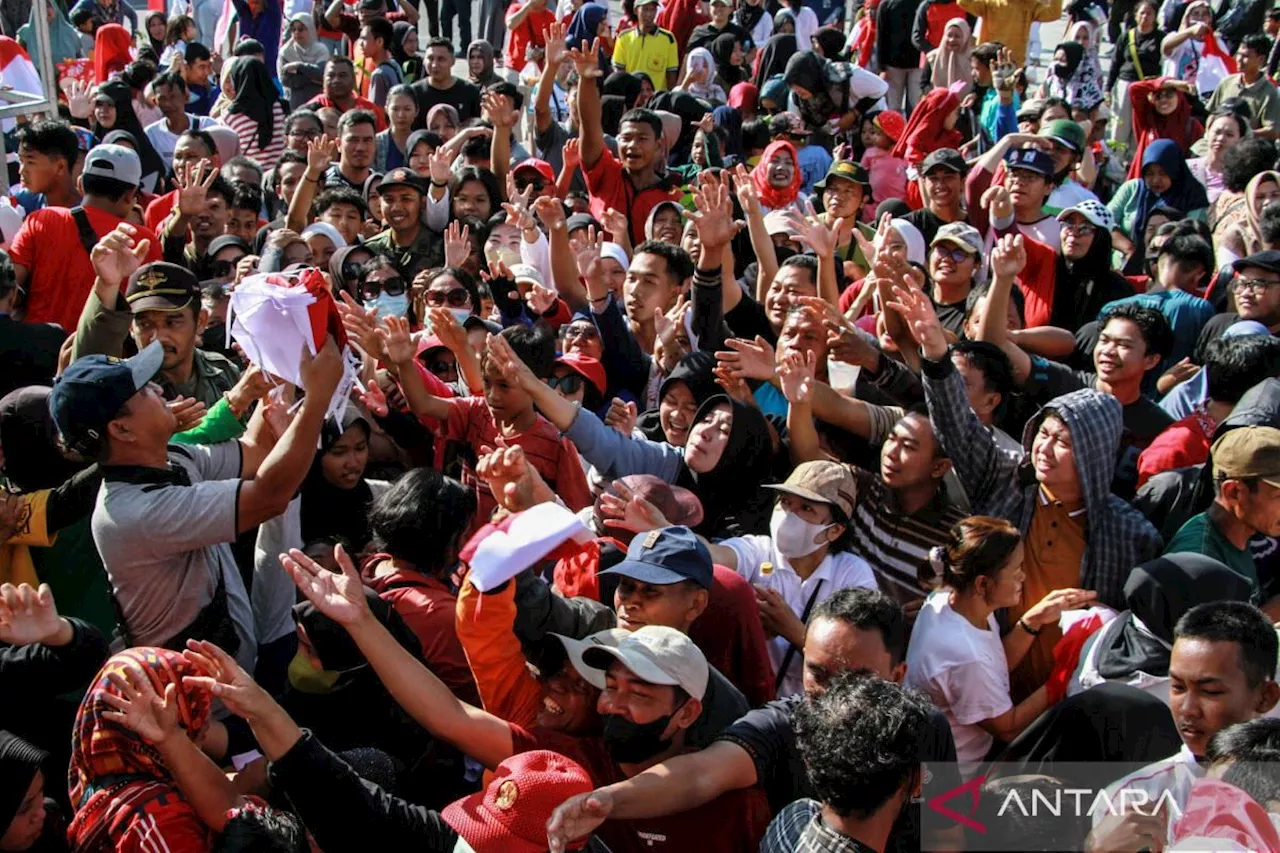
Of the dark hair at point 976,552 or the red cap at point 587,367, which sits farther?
the red cap at point 587,367

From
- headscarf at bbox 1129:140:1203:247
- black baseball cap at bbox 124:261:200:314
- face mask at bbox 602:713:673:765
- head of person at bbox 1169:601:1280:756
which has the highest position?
black baseball cap at bbox 124:261:200:314

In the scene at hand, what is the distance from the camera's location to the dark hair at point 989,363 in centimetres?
477

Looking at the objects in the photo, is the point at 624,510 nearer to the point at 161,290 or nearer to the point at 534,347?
the point at 534,347

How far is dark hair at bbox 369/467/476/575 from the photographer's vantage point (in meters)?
3.55

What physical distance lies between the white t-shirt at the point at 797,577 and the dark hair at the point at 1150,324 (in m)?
1.55

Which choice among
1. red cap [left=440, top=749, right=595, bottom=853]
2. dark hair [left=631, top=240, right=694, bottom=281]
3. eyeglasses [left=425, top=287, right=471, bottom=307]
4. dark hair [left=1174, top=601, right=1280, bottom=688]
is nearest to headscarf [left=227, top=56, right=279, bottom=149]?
eyeglasses [left=425, top=287, right=471, bottom=307]

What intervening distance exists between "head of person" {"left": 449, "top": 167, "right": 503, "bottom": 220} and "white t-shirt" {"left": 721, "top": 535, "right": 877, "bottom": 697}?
3856 mm

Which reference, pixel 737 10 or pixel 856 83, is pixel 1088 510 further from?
pixel 737 10

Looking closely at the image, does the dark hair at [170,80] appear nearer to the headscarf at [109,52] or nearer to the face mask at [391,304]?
the headscarf at [109,52]

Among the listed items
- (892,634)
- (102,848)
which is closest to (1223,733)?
(892,634)

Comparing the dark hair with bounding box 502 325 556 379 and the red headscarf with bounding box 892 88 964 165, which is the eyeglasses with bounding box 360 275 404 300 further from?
the red headscarf with bounding box 892 88 964 165

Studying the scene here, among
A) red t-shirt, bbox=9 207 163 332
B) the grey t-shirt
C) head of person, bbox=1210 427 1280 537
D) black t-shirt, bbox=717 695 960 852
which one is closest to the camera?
black t-shirt, bbox=717 695 960 852

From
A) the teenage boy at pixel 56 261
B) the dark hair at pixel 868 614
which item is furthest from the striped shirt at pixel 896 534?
the teenage boy at pixel 56 261

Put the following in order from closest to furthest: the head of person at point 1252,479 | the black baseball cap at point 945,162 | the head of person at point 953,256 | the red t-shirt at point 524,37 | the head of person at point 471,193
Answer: the head of person at point 1252,479 < the head of person at point 953,256 < the black baseball cap at point 945,162 < the head of person at point 471,193 < the red t-shirt at point 524,37
